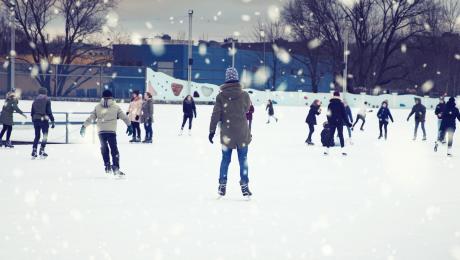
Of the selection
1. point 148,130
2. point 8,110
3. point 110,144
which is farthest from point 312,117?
point 110,144

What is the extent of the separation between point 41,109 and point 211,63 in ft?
191

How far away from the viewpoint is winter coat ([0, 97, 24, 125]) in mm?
15633

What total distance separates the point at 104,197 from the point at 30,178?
2.37m

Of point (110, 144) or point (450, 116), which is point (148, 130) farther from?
point (110, 144)

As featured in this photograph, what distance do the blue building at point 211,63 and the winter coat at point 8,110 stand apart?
4987 cm

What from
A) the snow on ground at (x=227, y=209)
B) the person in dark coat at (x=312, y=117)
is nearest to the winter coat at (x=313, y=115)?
the person in dark coat at (x=312, y=117)

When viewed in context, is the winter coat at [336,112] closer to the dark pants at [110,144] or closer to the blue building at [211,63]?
the dark pants at [110,144]

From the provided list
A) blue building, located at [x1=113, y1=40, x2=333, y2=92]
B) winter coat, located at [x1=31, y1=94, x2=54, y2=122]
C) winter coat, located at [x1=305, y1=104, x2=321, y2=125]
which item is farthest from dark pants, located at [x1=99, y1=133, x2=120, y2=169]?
blue building, located at [x1=113, y1=40, x2=333, y2=92]

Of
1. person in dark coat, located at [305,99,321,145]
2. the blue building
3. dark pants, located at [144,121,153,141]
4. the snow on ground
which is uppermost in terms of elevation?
the blue building

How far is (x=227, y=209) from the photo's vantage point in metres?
7.94

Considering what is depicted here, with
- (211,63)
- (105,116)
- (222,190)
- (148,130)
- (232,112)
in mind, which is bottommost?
(222,190)

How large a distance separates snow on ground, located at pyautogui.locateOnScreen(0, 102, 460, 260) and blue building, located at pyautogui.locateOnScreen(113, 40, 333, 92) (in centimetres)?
5329

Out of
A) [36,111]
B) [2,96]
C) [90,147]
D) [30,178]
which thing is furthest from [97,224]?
[2,96]

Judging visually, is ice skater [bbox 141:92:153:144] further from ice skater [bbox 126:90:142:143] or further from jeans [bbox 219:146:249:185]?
jeans [bbox 219:146:249:185]
